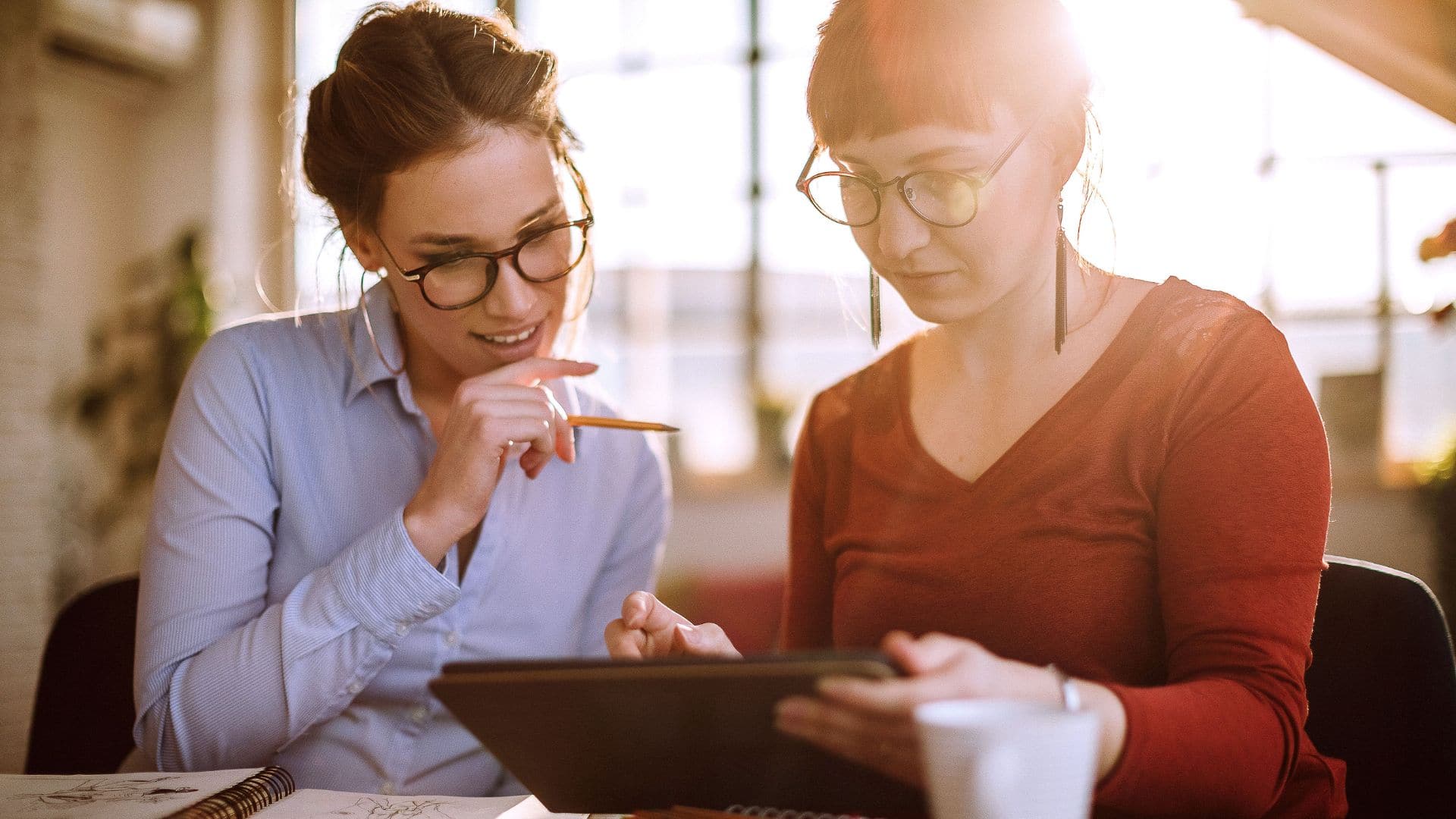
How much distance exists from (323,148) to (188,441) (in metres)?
0.39

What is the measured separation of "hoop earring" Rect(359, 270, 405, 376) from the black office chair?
108 cm

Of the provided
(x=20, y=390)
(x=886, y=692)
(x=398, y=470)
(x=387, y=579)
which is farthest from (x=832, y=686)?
(x=20, y=390)

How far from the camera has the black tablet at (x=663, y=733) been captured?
0.61 m

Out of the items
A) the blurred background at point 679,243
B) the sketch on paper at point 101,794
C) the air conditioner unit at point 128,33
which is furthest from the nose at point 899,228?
the air conditioner unit at point 128,33

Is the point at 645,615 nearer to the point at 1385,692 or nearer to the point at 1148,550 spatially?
the point at 1148,550

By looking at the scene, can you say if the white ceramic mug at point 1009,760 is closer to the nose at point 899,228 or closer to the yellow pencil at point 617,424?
the nose at point 899,228

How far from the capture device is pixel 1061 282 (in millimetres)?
1064

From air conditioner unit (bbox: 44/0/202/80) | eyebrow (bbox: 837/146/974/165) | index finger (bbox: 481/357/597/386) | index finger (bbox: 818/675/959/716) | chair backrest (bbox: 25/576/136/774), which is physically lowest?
chair backrest (bbox: 25/576/136/774)

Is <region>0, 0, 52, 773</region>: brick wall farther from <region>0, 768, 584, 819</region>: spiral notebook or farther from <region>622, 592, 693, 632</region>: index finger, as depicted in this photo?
<region>622, 592, 693, 632</region>: index finger

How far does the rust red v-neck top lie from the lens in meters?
0.78

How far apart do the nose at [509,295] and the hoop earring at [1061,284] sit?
23.5 inches

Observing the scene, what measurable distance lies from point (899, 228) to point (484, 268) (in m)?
0.50

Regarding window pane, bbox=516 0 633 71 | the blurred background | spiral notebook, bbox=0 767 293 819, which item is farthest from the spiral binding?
window pane, bbox=516 0 633 71

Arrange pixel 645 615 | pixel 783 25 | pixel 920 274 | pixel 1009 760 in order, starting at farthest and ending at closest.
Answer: pixel 783 25, pixel 920 274, pixel 645 615, pixel 1009 760
